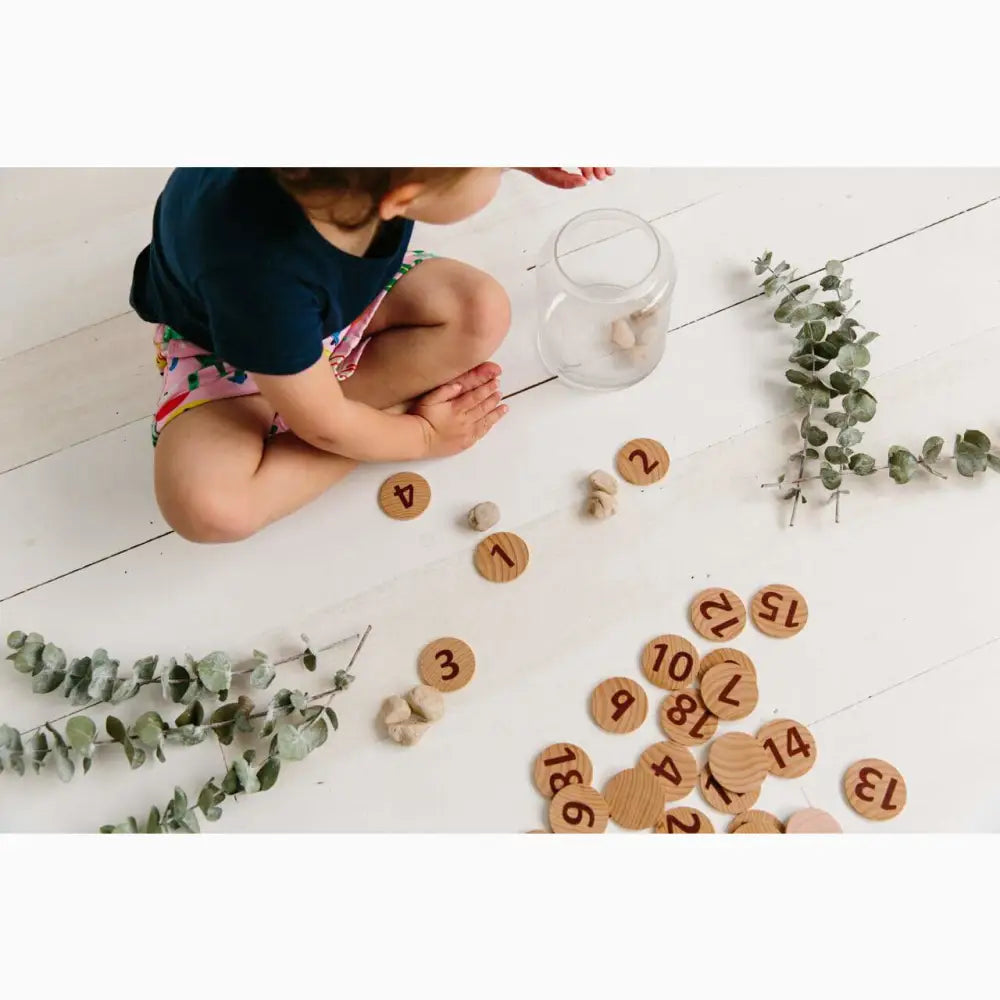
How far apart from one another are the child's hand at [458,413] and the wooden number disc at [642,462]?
141 millimetres

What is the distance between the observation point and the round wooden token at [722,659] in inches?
41.6

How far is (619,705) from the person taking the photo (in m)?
1.04

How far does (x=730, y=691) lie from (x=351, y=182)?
61 cm

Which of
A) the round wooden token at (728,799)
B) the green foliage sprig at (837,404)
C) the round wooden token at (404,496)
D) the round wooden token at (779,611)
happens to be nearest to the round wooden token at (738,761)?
the round wooden token at (728,799)

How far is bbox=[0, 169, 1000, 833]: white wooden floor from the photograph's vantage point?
103 centimetres

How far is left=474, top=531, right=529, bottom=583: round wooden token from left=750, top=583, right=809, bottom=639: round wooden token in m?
0.24

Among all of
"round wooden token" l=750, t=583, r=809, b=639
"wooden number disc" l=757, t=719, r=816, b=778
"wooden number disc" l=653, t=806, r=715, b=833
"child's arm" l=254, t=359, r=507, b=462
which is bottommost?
"wooden number disc" l=653, t=806, r=715, b=833

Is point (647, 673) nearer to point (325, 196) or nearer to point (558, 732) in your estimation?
point (558, 732)

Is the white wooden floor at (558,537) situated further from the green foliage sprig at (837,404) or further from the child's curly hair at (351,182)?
the child's curly hair at (351,182)

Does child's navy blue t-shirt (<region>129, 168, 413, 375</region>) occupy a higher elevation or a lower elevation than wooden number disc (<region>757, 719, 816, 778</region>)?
higher

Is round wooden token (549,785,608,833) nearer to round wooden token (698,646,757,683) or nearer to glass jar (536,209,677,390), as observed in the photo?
round wooden token (698,646,757,683)

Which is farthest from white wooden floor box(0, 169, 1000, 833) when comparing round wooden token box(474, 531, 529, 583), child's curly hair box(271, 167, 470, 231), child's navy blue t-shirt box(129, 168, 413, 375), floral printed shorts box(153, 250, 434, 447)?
child's curly hair box(271, 167, 470, 231)

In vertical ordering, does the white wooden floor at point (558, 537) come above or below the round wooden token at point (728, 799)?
above

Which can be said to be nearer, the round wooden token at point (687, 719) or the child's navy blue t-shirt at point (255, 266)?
the child's navy blue t-shirt at point (255, 266)
